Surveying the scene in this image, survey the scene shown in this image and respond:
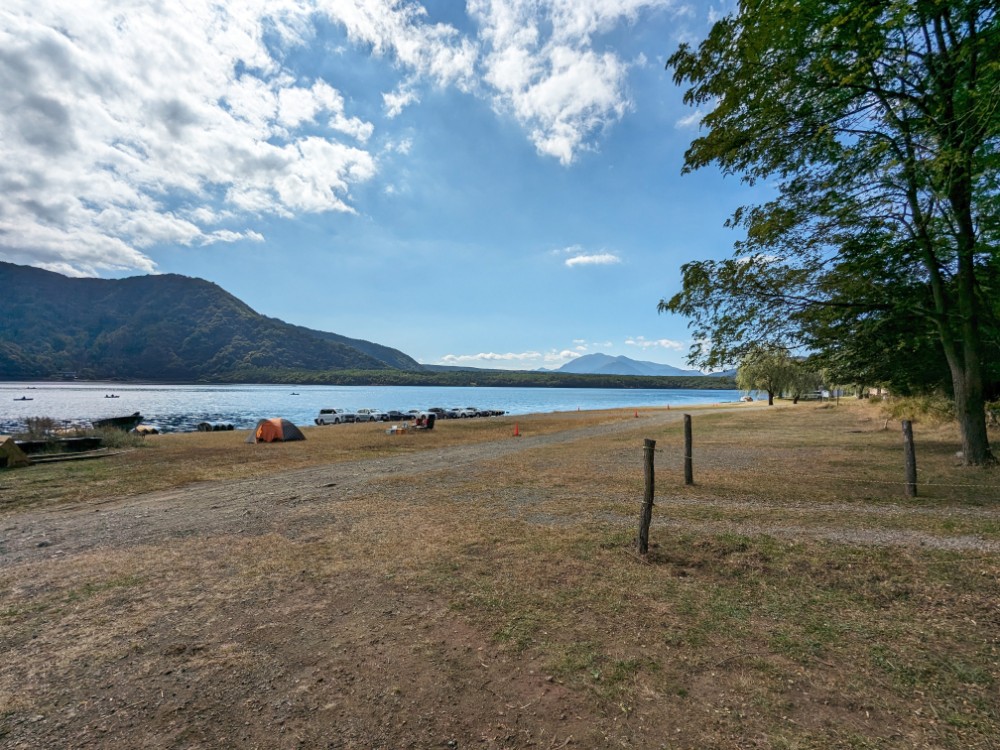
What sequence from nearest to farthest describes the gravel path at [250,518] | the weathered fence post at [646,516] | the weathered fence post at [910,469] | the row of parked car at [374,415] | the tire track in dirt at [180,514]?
the weathered fence post at [646,516] → the gravel path at [250,518] → the tire track in dirt at [180,514] → the weathered fence post at [910,469] → the row of parked car at [374,415]

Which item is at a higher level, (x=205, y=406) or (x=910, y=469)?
(x=910, y=469)

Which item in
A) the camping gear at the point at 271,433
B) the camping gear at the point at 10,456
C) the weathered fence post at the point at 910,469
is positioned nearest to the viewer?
the weathered fence post at the point at 910,469

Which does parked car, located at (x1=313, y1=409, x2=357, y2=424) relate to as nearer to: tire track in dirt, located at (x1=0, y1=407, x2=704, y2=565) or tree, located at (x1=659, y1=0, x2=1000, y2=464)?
tire track in dirt, located at (x1=0, y1=407, x2=704, y2=565)

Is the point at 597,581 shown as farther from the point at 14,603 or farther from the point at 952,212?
the point at 952,212

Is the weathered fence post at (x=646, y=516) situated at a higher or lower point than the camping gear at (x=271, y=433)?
higher

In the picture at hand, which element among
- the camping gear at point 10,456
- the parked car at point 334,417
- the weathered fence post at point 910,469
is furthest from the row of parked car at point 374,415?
the weathered fence post at point 910,469

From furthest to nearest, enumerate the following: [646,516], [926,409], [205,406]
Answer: [205,406], [926,409], [646,516]

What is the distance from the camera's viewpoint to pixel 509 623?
476 cm

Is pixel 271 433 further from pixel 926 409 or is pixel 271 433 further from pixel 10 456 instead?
pixel 926 409

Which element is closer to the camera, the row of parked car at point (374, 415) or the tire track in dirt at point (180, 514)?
the tire track in dirt at point (180, 514)

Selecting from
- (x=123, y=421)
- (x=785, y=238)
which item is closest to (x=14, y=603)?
(x=785, y=238)

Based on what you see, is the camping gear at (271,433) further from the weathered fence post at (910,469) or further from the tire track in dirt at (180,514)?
the weathered fence post at (910,469)

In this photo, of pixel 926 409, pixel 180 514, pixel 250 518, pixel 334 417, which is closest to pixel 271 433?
pixel 180 514

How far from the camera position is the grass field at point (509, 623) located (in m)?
3.34
